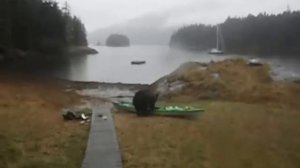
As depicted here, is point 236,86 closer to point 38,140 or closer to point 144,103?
point 144,103

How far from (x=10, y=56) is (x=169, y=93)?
4634 cm

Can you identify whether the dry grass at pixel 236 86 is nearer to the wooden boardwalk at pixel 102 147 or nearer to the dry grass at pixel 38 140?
the dry grass at pixel 38 140

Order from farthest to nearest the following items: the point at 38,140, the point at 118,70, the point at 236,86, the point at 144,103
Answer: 1. the point at 118,70
2. the point at 236,86
3. the point at 144,103
4. the point at 38,140

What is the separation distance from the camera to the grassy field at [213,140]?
42.6 feet

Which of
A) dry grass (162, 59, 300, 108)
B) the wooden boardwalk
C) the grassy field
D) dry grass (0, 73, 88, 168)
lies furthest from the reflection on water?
dry grass (0, 73, 88, 168)

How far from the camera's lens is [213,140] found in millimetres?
15594

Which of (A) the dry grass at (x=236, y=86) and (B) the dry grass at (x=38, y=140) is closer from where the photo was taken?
(B) the dry grass at (x=38, y=140)

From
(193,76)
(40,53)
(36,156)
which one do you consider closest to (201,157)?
(36,156)

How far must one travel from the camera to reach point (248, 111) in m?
22.8

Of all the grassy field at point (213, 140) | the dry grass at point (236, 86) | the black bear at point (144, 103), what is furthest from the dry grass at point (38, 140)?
the dry grass at point (236, 86)

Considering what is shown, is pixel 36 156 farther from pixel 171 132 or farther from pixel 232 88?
pixel 232 88

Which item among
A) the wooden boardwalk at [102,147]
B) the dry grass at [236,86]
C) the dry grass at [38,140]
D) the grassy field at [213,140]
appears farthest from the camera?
the dry grass at [236,86]

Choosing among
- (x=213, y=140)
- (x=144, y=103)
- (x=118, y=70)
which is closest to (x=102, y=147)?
(x=213, y=140)

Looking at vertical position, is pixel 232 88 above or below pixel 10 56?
below
